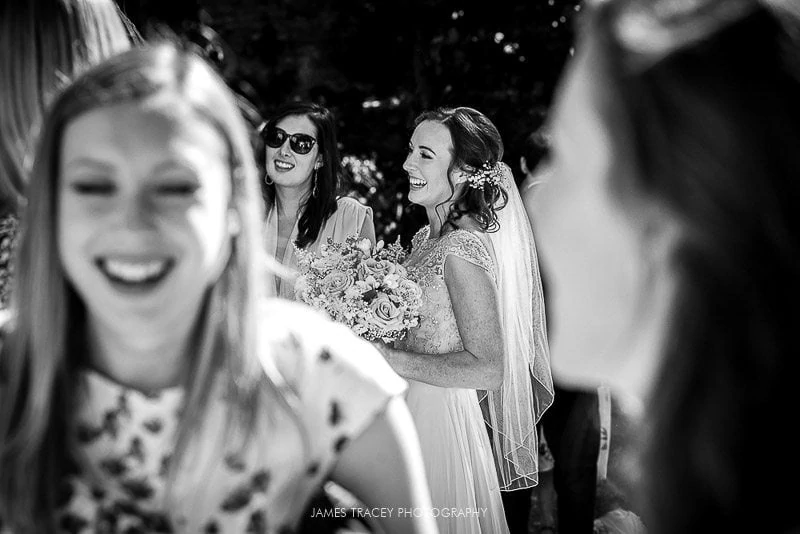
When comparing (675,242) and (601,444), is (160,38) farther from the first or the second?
(601,444)

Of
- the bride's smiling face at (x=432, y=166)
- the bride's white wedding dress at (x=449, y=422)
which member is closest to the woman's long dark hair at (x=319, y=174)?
the bride's smiling face at (x=432, y=166)

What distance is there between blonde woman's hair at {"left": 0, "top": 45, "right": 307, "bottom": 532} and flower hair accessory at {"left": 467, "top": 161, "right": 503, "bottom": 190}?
112 inches

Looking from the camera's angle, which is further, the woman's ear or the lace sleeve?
the woman's ear

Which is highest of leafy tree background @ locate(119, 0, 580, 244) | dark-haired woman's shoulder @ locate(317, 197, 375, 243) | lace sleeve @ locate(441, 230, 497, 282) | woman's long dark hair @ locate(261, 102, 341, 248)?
leafy tree background @ locate(119, 0, 580, 244)

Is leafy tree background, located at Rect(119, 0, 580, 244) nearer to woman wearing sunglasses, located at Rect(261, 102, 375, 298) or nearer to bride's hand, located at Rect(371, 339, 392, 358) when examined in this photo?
woman wearing sunglasses, located at Rect(261, 102, 375, 298)

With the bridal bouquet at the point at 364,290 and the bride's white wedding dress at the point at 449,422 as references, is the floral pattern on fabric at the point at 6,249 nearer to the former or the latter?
the bridal bouquet at the point at 364,290

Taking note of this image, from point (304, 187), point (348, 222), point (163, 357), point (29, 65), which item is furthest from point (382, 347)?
point (163, 357)

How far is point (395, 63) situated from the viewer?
6.16 metres

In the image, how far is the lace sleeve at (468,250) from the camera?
13.2 ft

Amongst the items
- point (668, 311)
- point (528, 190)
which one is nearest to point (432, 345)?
point (528, 190)

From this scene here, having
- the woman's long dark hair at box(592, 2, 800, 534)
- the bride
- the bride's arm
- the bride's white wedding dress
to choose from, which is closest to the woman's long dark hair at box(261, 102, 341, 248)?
the bride

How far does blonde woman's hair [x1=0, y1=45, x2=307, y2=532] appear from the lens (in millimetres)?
1508

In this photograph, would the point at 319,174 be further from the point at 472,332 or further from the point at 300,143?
the point at 472,332

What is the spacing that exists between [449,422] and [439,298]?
607 millimetres
